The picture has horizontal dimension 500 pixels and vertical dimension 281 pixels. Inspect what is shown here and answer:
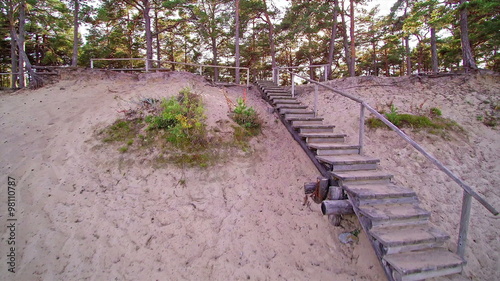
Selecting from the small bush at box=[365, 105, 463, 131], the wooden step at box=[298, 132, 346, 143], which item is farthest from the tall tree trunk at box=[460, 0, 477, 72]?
the wooden step at box=[298, 132, 346, 143]

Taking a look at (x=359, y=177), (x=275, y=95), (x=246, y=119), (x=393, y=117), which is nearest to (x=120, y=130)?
(x=246, y=119)

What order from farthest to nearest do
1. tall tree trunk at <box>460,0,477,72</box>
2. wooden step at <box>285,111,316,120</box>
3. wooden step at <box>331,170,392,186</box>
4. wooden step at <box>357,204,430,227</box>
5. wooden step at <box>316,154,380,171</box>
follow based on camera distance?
tall tree trunk at <box>460,0,477,72</box> → wooden step at <box>285,111,316,120</box> → wooden step at <box>316,154,380,171</box> → wooden step at <box>331,170,392,186</box> → wooden step at <box>357,204,430,227</box>

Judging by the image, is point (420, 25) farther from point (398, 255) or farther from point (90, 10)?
point (90, 10)

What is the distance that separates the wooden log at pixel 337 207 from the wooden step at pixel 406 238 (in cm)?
62

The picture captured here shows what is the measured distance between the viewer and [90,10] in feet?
46.4

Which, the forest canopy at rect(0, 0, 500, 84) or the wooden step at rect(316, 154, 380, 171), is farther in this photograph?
the forest canopy at rect(0, 0, 500, 84)

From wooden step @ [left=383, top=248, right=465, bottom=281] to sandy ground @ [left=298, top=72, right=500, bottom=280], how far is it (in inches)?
28.5

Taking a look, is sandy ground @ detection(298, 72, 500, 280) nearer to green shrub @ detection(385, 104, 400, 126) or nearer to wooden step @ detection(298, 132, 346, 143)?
green shrub @ detection(385, 104, 400, 126)

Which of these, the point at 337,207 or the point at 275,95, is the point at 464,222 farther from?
the point at 275,95

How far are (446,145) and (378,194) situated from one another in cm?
456

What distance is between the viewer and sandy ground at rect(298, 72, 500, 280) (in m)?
4.71

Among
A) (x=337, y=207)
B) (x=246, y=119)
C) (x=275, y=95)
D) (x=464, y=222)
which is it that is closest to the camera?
(x=464, y=222)

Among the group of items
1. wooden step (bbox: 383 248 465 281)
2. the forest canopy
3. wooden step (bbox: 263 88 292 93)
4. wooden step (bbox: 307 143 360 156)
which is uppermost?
the forest canopy

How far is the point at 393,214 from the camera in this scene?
12.9 ft
